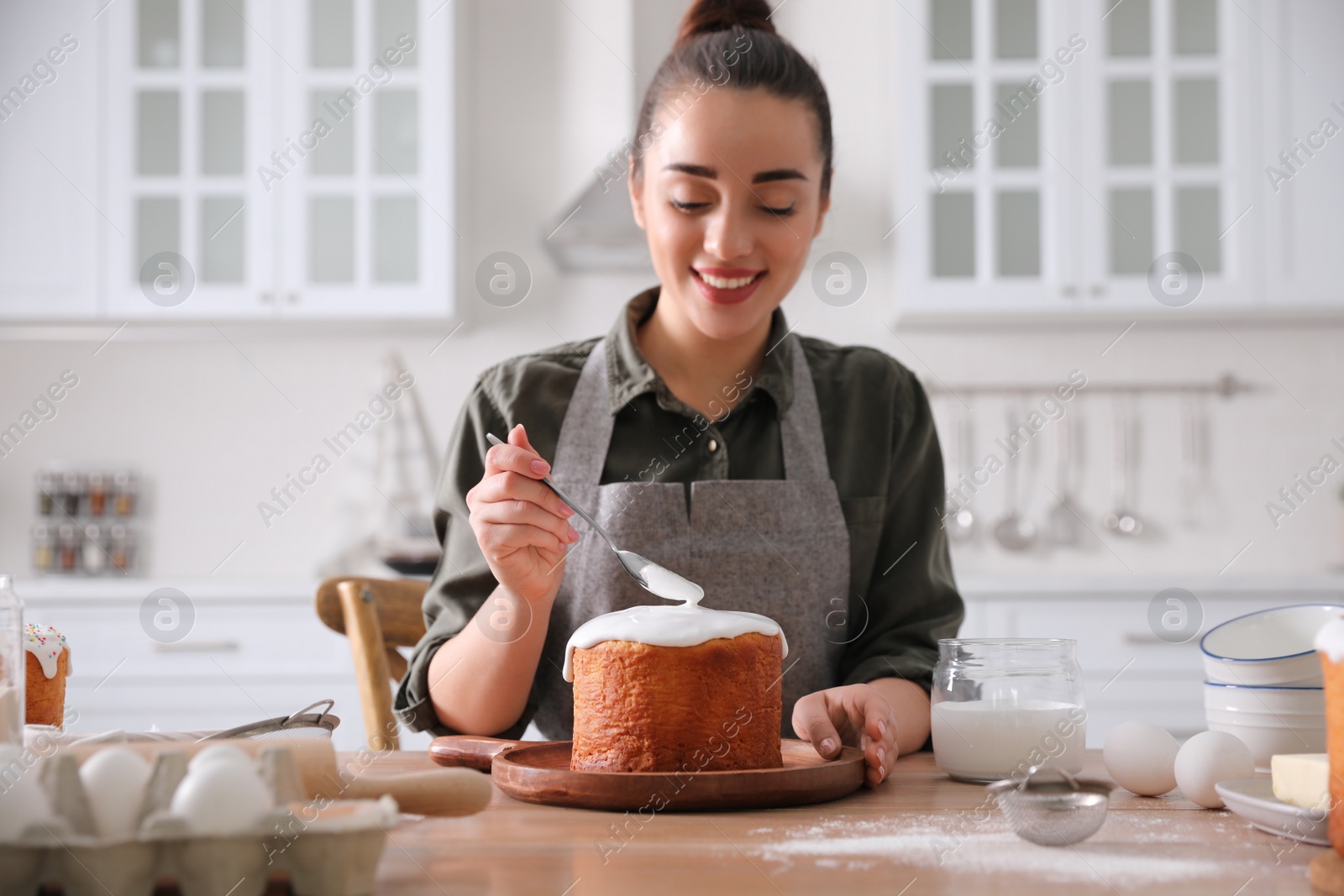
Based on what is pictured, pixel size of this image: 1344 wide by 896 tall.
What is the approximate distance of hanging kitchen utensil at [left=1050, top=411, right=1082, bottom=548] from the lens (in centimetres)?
314

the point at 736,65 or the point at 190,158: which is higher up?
the point at 190,158

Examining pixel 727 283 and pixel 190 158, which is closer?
pixel 727 283

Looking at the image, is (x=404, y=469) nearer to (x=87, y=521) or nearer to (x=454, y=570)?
(x=87, y=521)

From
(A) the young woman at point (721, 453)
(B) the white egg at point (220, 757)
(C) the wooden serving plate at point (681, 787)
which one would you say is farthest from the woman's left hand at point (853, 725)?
(B) the white egg at point (220, 757)

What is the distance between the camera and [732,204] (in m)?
1.28

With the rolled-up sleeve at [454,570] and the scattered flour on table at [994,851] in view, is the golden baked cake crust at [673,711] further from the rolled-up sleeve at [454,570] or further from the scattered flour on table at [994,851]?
the rolled-up sleeve at [454,570]

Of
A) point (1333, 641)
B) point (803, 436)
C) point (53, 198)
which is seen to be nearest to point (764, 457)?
point (803, 436)

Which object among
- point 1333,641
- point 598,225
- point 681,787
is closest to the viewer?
point 1333,641

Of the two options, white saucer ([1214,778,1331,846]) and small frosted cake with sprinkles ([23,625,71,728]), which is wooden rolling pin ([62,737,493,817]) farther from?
white saucer ([1214,778,1331,846])

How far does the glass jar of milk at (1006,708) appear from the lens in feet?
2.99

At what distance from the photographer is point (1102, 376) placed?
320cm

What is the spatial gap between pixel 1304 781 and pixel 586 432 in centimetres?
88

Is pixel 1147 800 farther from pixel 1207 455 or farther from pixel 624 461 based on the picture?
pixel 1207 455

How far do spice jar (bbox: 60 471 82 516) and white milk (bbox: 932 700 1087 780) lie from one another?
2.90 metres
